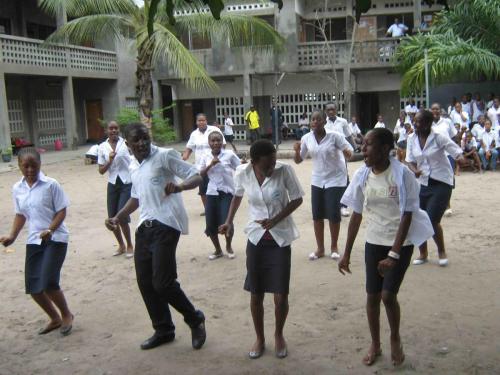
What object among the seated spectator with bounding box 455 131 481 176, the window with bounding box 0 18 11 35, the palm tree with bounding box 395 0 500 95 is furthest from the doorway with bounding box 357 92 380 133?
the window with bounding box 0 18 11 35

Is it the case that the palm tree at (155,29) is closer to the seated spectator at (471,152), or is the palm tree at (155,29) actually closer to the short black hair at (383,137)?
the seated spectator at (471,152)

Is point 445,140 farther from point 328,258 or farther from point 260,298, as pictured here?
point 260,298

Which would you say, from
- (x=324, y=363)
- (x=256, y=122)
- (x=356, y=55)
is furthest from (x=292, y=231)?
(x=356, y=55)

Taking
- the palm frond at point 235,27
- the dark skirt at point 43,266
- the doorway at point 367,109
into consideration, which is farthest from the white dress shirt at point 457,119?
the dark skirt at point 43,266

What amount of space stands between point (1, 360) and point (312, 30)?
2403 centimetres

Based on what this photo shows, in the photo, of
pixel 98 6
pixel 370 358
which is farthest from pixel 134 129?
pixel 98 6

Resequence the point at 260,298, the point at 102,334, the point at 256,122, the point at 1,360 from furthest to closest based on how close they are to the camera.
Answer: the point at 256,122 < the point at 102,334 < the point at 1,360 < the point at 260,298

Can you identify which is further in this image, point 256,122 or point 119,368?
point 256,122

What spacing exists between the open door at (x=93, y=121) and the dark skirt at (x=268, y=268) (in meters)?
24.2

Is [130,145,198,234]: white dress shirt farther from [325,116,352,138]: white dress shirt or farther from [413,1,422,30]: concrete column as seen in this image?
[413,1,422,30]: concrete column

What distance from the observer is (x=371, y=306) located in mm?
3797

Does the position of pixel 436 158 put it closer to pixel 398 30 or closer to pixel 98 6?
pixel 98 6

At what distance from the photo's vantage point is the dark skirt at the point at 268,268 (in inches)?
155

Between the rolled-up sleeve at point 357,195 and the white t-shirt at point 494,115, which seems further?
the white t-shirt at point 494,115
